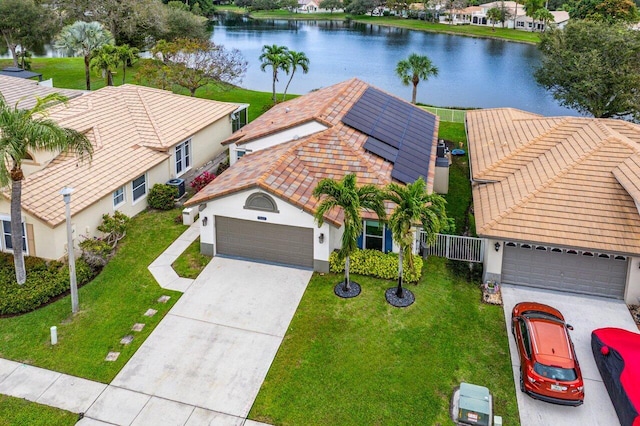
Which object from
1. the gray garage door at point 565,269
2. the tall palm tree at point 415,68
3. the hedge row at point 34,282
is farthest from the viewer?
the tall palm tree at point 415,68

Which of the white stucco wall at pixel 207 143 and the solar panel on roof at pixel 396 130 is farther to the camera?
the white stucco wall at pixel 207 143

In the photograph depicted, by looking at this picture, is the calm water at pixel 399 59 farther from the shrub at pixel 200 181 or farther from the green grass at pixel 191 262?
the green grass at pixel 191 262

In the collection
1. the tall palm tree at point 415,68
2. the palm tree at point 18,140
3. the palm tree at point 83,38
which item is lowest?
the palm tree at point 18,140

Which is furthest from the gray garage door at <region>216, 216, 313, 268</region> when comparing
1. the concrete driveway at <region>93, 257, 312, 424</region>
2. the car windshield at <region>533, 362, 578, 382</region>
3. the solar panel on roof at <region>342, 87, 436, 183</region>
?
the car windshield at <region>533, 362, 578, 382</region>

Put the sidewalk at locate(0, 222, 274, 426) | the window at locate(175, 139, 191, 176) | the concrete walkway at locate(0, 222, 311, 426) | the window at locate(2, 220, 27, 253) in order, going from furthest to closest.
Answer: the window at locate(175, 139, 191, 176) → the window at locate(2, 220, 27, 253) → the concrete walkway at locate(0, 222, 311, 426) → the sidewalk at locate(0, 222, 274, 426)

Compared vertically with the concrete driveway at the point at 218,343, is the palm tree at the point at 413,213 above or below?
above

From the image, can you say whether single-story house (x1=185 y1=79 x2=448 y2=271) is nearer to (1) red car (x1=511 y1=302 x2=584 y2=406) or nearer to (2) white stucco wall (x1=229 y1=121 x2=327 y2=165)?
(2) white stucco wall (x1=229 y1=121 x2=327 y2=165)

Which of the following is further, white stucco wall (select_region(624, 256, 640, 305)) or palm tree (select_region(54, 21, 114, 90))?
palm tree (select_region(54, 21, 114, 90))

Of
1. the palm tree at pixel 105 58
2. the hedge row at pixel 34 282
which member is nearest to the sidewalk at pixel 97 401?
the hedge row at pixel 34 282
